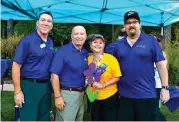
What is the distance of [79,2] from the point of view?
7.43m

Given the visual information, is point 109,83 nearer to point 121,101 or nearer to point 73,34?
point 121,101

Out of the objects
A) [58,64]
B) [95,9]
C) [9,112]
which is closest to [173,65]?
[95,9]

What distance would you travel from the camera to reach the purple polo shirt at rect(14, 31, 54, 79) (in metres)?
4.56

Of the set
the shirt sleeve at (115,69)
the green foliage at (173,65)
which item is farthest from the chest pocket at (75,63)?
the green foliage at (173,65)

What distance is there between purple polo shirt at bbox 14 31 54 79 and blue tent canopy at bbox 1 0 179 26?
2420 mm

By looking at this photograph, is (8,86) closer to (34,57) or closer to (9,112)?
(9,112)

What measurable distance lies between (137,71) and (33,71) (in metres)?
1.25

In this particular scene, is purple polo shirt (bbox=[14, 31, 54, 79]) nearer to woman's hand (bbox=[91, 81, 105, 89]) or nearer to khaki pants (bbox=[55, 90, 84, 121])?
khaki pants (bbox=[55, 90, 84, 121])

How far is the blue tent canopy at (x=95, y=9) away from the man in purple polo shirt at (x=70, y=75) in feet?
8.60

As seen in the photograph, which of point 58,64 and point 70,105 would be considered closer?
point 58,64

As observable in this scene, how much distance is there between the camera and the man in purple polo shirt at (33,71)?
4.57 metres

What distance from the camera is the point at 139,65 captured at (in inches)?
181

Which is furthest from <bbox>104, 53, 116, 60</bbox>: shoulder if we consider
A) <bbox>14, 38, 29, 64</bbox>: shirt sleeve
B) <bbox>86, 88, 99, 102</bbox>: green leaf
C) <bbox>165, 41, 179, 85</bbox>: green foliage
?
<bbox>165, 41, 179, 85</bbox>: green foliage

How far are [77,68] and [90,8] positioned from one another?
12.6ft
